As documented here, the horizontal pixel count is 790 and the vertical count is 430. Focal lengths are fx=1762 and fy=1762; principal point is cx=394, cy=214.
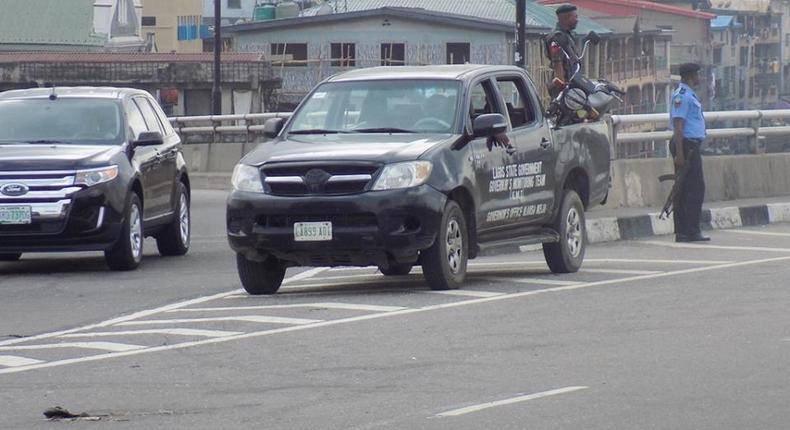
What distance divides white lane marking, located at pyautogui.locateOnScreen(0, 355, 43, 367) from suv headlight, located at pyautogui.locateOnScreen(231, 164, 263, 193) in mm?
3067

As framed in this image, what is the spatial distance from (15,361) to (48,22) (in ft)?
231

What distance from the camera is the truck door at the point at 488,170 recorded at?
13445mm

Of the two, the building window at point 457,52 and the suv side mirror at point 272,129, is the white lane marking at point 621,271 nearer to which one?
the suv side mirror at point 272,129

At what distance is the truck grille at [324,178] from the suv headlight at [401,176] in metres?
0.07

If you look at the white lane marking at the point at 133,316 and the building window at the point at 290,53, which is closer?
the white lane marking at the point at 133,316

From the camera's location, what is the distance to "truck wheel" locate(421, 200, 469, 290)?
12680mm

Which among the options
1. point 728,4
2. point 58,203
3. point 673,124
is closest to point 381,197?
point 58,203

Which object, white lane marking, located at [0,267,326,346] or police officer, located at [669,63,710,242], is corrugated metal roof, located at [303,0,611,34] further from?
white lane marking, located at [0,267,326,346]

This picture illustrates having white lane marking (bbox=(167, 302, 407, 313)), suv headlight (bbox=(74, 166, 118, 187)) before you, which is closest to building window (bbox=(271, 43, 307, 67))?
suv headlight (bbox=(74, 166, 118, 187))

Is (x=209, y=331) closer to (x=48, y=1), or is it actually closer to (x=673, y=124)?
(x=673, y=124)

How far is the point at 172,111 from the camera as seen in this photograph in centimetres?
7006

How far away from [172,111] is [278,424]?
208 feet

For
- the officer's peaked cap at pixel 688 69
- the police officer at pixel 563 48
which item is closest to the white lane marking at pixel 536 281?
the police officer at pixel 563 48

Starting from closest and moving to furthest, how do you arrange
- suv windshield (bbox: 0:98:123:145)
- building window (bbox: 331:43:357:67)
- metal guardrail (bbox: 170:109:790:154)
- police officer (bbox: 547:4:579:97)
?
1. suv windshield (bbox: 0:98:123:145)
2. police officer (bbox: 547:4:579:97)
3. metal guardrail (bbox: 170:109:790:154)
4. building window (bbox: 331:43:357:67)
